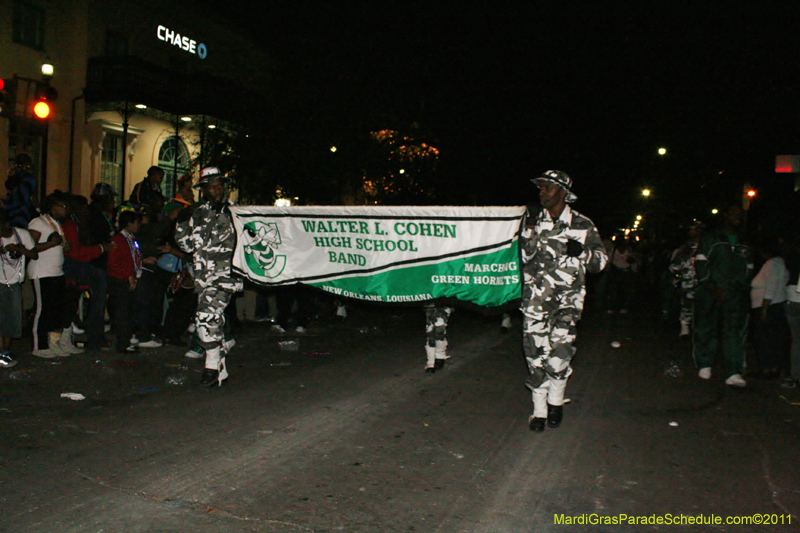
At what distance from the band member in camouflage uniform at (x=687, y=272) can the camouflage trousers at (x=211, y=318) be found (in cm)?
782

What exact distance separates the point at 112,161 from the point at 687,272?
19.5 meters

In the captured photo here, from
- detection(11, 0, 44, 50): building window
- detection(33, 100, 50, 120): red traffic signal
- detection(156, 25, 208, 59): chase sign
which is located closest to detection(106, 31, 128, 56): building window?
detection(156, 25, 208, 59): chase sign

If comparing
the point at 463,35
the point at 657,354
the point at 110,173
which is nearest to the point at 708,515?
the point at 657,354

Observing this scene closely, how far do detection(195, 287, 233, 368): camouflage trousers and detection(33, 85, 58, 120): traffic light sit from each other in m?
6.59

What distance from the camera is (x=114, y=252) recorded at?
9078mm

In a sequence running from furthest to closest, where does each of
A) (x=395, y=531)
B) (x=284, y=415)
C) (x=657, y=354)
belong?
(x=657, y=354)
(x=284, y=415)
(x=395, y=531)

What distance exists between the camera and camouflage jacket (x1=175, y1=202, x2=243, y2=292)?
23.5 ft

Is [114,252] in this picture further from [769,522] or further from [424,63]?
[424,63]

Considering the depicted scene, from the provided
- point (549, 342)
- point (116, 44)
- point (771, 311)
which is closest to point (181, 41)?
point (116, 44)

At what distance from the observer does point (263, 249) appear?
8.08 metres

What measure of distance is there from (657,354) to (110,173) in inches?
770

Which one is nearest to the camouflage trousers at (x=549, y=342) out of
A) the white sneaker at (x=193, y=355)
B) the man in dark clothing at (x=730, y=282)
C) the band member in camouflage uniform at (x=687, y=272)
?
the man in dark clothing at (x=730, y=282)

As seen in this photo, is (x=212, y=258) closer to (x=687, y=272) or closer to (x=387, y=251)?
(x=387, y=251)

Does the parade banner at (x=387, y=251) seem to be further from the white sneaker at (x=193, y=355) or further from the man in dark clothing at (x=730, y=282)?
the man in dark clothing at (x=730, y=282)
